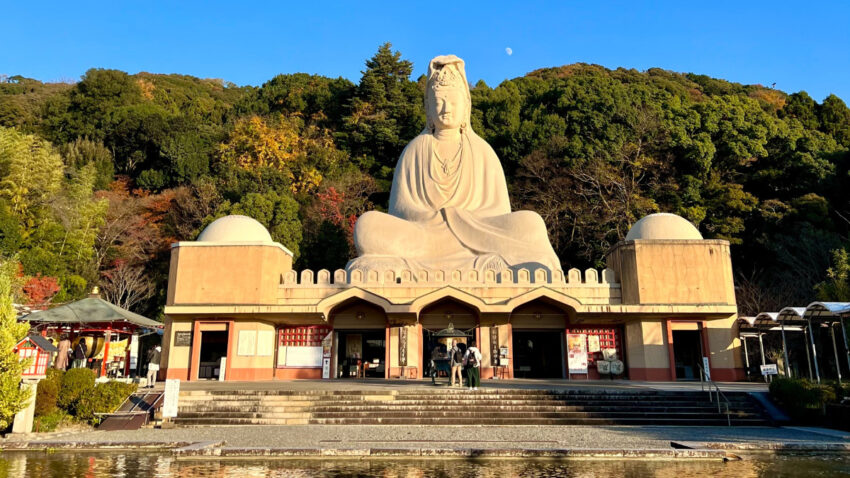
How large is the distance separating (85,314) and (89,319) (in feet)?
1.01

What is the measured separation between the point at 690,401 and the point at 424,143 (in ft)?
44.7

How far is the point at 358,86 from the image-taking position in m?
40.4

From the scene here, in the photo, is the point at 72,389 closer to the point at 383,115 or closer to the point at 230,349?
the point at 230,349

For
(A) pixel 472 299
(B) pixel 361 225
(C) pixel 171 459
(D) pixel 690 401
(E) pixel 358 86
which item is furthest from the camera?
(E) pixel 358 86

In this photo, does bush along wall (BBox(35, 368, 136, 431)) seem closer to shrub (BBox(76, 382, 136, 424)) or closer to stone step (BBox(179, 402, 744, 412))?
shrub (BBox(76, 382, 136, 424))

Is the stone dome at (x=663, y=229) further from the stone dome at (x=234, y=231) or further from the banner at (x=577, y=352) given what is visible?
the stone dome at (x=234, y=231)

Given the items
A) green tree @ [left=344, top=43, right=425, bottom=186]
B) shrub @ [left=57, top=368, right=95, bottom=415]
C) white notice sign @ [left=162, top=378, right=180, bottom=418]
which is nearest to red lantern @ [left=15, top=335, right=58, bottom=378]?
shrub @ [left=57, top=368, right=95, bottom=415]

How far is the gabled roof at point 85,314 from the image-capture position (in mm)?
14430

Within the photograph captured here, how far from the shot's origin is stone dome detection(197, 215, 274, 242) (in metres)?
19.0

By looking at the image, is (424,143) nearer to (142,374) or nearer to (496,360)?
(496,360)

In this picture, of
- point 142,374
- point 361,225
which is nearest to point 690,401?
point 361,225

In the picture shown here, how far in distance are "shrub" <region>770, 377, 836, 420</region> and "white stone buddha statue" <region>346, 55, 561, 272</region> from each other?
825cm

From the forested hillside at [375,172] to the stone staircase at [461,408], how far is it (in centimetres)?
1062

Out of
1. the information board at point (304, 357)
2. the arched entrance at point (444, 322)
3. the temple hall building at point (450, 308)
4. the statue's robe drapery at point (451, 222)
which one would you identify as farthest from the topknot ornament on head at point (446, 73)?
the information board at point (304, 357)
